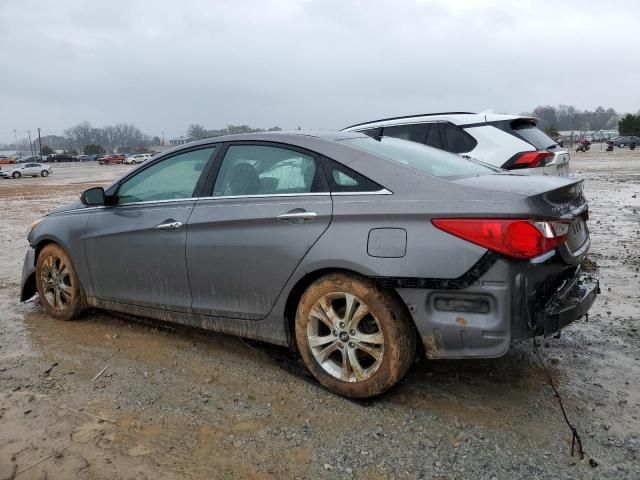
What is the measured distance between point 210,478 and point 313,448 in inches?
20.7

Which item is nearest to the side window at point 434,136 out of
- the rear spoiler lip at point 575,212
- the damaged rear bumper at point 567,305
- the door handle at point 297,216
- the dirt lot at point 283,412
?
A: the dirt lot at point 283,412

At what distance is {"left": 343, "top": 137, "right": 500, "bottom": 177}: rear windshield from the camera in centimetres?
349

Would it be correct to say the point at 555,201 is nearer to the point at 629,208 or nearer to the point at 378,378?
the point at 378,378

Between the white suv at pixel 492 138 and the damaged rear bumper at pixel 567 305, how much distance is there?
2750 mm

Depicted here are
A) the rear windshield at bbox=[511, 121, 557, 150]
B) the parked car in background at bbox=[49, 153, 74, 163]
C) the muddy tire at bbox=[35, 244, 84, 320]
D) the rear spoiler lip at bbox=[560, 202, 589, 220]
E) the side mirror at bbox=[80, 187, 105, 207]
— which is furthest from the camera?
the parked car in background at bbox=[49, 153, 74, 163]

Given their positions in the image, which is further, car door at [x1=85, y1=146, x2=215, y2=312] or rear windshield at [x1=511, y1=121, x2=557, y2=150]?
rear windshield at [x1=511, y1=121, x2=557, y2=150]

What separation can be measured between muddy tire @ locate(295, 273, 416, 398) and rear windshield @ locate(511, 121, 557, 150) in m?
3.77

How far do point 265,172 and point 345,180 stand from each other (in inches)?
25.7

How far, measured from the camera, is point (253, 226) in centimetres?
360

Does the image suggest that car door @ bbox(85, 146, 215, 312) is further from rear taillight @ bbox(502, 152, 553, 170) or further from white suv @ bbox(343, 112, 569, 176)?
rear taillight @ bbox(502, 152, 553, 170)

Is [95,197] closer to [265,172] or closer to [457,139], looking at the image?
[265,172]

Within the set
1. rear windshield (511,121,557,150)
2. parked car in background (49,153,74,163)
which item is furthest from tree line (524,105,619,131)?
rear windshield (511,121,557,150)

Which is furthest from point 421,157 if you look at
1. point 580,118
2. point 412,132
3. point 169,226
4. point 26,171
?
point 580,118

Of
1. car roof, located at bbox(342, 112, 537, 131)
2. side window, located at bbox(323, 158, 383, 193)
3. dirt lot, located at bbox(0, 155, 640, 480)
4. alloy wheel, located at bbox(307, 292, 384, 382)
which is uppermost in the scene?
car roof, located at bbox(342, 112, 537, 131)
